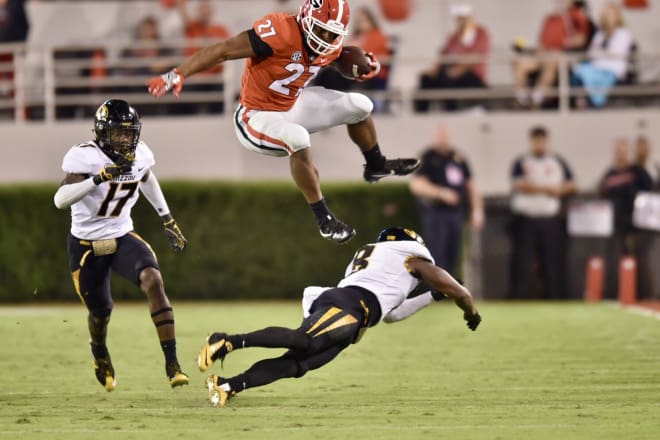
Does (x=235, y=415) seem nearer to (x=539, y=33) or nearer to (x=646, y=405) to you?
(x=646, y=405)

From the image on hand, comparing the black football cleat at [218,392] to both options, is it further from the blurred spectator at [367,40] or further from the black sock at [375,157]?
the blurred spectator at [367,40]

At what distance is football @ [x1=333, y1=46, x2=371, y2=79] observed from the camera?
8672mm

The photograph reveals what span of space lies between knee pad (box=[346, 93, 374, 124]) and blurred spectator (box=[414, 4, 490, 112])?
26.0ft

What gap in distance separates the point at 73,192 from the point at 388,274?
211cm

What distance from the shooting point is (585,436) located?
22.0 ft

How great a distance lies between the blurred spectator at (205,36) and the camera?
1709 centimetres

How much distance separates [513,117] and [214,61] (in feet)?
32.0

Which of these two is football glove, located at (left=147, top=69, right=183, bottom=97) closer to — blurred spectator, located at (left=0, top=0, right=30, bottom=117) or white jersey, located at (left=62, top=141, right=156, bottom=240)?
white jersey, located at (left=62, top=141, right=156, bottom=240)

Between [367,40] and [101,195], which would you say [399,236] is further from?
[367,40]

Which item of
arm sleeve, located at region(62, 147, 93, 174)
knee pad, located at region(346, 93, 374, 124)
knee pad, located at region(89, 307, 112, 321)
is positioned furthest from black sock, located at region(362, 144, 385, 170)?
knee pad, located at region(89, 307, 112, 321)

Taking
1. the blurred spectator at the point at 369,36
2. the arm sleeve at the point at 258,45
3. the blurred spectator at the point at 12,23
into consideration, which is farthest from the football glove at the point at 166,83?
the blurred spectator at the point at 12,23

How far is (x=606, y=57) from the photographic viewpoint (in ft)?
53.7

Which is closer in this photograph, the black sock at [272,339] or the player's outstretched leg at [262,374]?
the black sock at [272,339]

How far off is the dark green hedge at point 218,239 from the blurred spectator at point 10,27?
1.75 m
